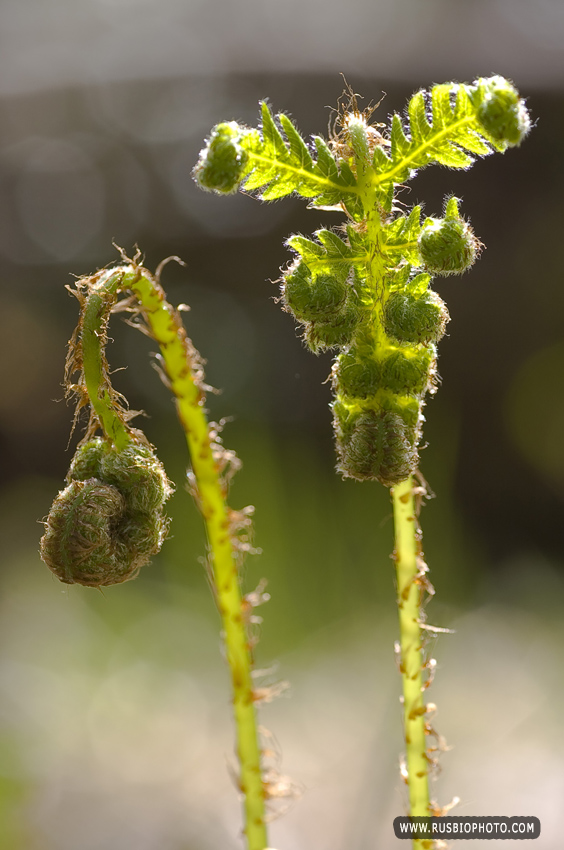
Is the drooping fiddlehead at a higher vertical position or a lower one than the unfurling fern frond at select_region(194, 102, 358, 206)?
lower

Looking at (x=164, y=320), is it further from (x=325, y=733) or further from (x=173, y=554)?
(x=173, y=554)

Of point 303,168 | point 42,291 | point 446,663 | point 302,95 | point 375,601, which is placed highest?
point 302,95

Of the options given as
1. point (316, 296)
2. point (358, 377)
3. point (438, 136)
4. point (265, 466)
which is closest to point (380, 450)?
point (358, 377)

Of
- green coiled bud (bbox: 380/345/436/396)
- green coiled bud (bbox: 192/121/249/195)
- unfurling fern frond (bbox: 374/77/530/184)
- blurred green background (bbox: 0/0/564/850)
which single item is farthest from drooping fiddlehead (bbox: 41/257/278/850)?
blurred green background (bbox: 0/0/564/850)

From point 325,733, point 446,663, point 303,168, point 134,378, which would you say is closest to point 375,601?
point 446,663

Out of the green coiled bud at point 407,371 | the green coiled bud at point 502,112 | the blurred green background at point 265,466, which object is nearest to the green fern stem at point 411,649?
the green coiled bud at point 407,371

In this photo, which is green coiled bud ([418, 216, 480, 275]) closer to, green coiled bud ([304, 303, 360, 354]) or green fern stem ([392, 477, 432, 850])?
green coiled bud ([304, 303, 360, 354])

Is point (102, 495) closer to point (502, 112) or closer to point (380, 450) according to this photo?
point (380, 450)
